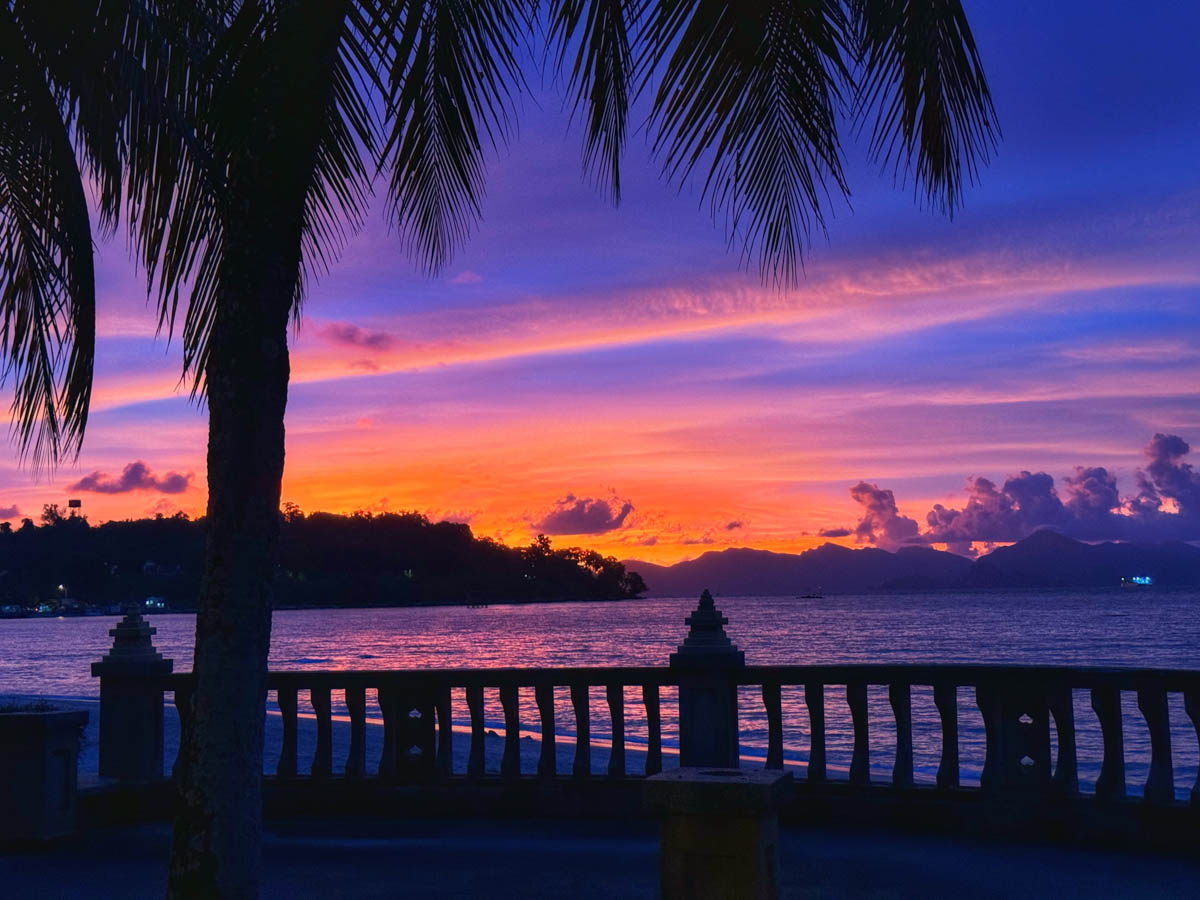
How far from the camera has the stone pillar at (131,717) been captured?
9.95 m

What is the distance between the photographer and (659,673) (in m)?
9.49

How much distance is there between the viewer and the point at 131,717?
32.8 feet

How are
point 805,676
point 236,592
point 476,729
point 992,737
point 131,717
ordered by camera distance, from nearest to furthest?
point 236,592 → point 992,737 → point 805,676 → point 476,729 → point 131,717

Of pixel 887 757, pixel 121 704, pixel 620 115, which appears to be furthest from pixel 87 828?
pixel 887 757

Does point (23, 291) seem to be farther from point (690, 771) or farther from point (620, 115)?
point (690, 771)

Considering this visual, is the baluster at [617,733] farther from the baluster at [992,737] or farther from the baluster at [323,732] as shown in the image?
the baluster at [992,737]

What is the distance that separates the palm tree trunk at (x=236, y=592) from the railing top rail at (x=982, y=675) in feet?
15.3

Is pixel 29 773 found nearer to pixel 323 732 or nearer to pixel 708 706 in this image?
pixel 323 732

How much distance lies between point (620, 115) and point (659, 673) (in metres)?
4.42

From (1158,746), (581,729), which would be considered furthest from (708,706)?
(1158,746)

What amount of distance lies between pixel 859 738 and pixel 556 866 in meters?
2.69

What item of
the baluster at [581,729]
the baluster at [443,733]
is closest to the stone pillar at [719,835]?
the baluster at [581,729]

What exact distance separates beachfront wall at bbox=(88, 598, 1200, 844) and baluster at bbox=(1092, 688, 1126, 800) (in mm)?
13

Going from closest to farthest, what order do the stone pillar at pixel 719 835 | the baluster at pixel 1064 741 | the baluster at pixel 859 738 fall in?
the stone pillar at pixel 719 835
the baluster at pixel 1064 741
the baluster at pixel 859 738
